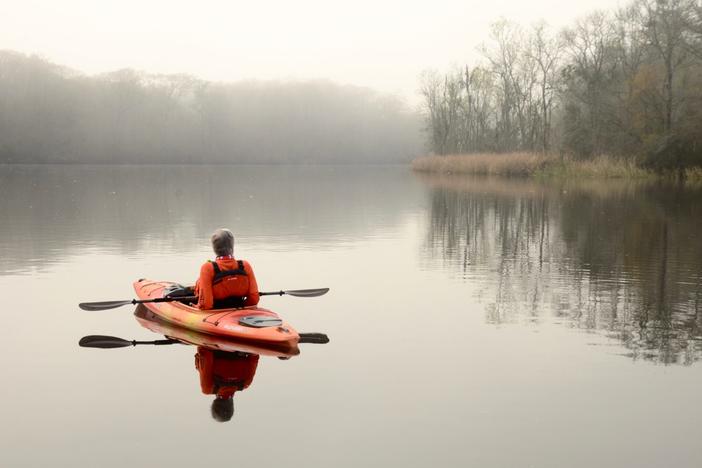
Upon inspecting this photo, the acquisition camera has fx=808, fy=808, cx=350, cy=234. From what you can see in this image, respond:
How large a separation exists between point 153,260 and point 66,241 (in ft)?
15.4

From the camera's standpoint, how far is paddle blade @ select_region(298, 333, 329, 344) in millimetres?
9491

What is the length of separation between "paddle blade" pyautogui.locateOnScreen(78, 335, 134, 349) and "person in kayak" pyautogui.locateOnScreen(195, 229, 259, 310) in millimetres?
1095

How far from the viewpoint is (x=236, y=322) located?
31.2 ft

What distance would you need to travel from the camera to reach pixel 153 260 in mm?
16438

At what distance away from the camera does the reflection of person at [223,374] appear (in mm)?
7168

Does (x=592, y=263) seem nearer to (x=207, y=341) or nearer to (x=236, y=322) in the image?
(x=236, y=322)

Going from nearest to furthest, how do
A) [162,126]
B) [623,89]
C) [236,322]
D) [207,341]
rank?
[236,322]
[207,341]
[623,89]
[162,126]

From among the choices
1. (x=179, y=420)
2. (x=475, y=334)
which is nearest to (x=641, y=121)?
(x=475, y=334)

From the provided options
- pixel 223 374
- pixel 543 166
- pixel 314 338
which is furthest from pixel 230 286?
pixel 543 166

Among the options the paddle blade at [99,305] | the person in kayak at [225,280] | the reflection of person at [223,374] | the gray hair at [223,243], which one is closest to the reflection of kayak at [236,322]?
the person in kayak at [225,280]

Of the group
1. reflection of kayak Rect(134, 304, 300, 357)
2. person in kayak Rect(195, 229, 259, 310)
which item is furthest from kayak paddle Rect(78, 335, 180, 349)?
person in kayak Rect(195, 229, 259, 310)

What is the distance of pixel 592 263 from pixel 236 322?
8.83m

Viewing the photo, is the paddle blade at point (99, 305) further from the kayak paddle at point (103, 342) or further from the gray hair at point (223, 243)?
the gray hair at point (223, 243)

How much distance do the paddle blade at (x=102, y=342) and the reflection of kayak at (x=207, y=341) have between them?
778 mm
